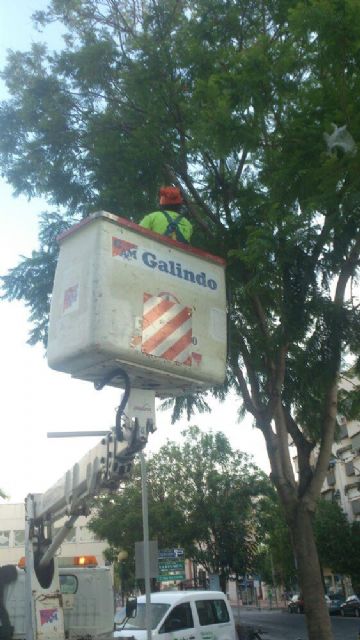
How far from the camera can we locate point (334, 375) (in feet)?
29.6

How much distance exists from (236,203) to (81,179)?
2.88 meters

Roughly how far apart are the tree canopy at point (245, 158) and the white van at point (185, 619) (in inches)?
137

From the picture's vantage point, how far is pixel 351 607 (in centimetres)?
3816

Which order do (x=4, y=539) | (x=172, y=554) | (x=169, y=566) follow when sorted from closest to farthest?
(x=172, y=554) < (x=169, y=566) < (x=4, y=539)

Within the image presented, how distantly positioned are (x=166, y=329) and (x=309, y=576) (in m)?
6.97

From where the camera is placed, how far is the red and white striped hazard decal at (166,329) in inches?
144

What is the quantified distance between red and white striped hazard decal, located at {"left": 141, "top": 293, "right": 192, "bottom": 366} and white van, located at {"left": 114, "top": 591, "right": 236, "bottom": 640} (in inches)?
368

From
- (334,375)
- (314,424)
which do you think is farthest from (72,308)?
(314,424)

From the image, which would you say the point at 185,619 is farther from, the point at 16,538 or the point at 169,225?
the point at 16,538

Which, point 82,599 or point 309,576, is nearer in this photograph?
point 309,576

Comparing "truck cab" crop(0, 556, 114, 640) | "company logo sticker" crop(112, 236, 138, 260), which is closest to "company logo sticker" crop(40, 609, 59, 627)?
"truck cab" crop(0, 556, 114, 640)

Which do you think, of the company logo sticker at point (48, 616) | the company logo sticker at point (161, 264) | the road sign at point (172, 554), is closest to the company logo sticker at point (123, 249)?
the company logo sticker at point (161, 264)

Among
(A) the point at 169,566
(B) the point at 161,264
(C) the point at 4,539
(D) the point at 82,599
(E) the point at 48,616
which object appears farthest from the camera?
(C) the point at 4,539

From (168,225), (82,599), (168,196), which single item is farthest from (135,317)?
(82,599)
